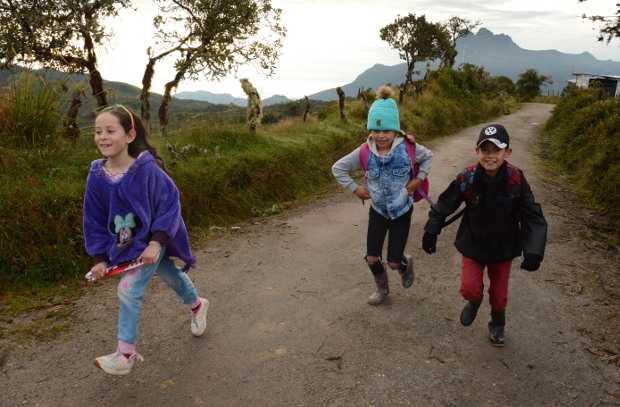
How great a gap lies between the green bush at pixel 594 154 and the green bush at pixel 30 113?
332 inches

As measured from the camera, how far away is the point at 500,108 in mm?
27656

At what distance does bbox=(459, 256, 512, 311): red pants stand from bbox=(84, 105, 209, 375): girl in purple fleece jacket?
234 cm

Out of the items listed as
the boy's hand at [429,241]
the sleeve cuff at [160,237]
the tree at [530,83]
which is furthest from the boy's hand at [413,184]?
the tree at [530,83]

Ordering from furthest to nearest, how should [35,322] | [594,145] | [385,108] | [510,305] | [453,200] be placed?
[594,145] < [510,305] < [35,322] < [385,108] < [453,200]

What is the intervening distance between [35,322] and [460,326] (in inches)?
153

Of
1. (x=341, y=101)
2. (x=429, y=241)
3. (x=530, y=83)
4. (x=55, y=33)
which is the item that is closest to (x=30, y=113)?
(x=55, y=33)

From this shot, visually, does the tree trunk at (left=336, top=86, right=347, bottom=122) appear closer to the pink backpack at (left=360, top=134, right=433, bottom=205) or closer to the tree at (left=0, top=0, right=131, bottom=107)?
the tree at (left=0, top=0, right=131, bottom=107)

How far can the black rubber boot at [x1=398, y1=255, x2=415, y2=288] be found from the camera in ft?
15.0

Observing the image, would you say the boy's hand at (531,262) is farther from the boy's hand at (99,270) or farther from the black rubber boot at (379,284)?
the boy's hand at (99,270)

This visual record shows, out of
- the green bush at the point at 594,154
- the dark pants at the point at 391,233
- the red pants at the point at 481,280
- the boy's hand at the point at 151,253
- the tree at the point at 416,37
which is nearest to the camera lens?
the boy's hand at the point at 151,253

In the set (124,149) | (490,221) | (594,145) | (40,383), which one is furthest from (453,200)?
(594,145)

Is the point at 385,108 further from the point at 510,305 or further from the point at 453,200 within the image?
the point at 510,305

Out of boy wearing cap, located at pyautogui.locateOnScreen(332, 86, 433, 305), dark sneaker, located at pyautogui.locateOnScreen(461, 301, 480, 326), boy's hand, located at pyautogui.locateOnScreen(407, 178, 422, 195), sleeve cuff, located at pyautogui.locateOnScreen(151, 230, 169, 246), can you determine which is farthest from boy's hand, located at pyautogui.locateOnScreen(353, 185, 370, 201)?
sleeve cuff, located at pyautogui.locateOnScreen(151, 230, 169, 246)

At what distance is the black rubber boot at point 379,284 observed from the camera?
443 centimetres
